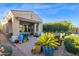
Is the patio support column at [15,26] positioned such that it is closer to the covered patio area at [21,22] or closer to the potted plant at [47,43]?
the covered patio area at [21,22]

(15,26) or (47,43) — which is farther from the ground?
(15,26)

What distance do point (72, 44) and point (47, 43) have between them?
1.01 ft

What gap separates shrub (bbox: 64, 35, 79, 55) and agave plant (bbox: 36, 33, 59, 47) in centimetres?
13

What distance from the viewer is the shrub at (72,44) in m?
2.33

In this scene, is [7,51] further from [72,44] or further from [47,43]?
[72,44]

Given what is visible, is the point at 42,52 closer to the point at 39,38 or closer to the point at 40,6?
the point at 39,38

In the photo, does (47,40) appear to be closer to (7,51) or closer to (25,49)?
(25,49)

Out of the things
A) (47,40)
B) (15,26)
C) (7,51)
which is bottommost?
(7,51)

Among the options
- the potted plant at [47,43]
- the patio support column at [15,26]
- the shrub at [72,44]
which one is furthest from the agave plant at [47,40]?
the patio support column at [15,26]

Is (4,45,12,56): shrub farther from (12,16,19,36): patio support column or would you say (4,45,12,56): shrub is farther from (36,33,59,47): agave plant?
(36,33,59,47): agave plant

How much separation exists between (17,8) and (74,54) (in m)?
0.91

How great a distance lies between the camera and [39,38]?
235cm

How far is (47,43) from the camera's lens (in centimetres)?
233

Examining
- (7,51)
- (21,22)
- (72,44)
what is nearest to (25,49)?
(7,51)
